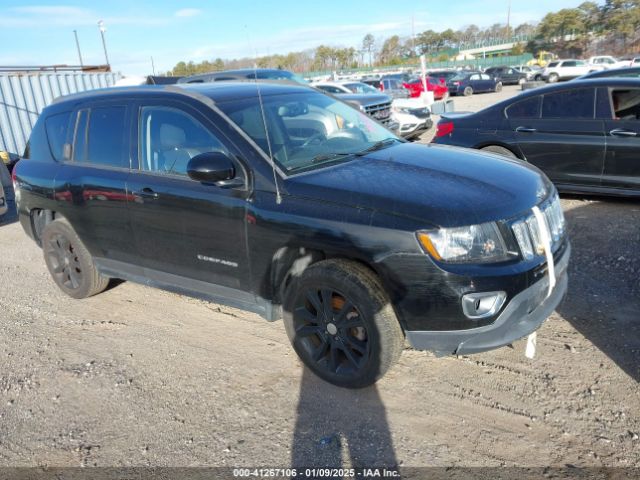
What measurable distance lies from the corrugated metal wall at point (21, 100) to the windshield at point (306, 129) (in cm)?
1048

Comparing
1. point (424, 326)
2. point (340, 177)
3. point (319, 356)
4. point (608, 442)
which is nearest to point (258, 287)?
point (319, 356)

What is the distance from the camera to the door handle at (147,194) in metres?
3.76

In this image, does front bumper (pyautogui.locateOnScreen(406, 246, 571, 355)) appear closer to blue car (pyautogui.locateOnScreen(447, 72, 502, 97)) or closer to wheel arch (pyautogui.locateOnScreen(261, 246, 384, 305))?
wheel arch (pyautogui.locateOnScreen(261, 246, 384, 305))

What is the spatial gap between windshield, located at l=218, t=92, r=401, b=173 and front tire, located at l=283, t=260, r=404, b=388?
0.79 metres

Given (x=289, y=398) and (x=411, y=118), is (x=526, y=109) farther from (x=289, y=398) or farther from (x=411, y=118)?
(x=411, y=118)

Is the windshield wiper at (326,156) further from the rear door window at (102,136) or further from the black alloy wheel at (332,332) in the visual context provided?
the rear door window at (102,136)

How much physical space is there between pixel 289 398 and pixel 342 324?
0.58 m

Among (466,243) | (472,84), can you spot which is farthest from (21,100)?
(472,84)

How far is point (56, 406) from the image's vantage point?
3293 mm

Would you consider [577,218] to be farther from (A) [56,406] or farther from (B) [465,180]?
(A) [56,406]

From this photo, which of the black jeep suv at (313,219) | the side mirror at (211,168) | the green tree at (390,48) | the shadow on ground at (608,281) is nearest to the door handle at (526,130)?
the shadow on ground at (608,281)

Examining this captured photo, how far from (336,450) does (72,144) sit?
11.5 feet

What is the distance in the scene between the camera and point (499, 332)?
282cm

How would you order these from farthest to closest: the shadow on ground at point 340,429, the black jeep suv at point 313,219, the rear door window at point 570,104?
the rear door window at point 570,104, the black jeep suv at point 313,219, the shadow on ground at point 340,429
